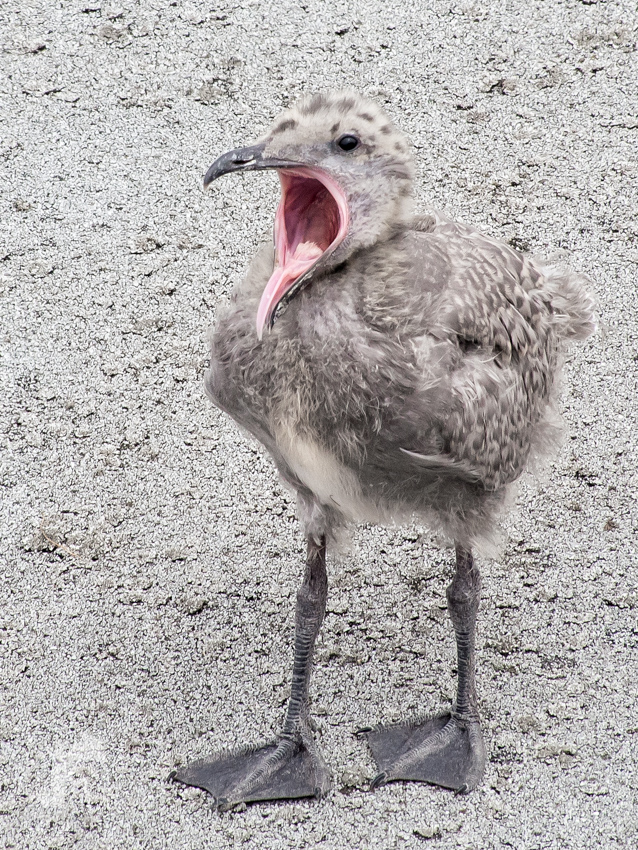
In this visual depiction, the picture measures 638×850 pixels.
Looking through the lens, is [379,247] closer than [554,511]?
Yes

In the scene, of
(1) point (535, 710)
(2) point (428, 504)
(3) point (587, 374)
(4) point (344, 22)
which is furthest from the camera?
(4) point (344, 22)

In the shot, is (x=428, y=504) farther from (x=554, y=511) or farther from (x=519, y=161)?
(x=519, y=161)

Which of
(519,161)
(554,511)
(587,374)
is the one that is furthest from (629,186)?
(554,511)

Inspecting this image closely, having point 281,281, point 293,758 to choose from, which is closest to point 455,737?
point 293,758

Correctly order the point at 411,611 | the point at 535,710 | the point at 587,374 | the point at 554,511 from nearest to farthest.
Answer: the point at 535,710
the point at 411,611
the point at 554,511
the point at 587,374

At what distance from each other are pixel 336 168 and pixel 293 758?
6.13ft

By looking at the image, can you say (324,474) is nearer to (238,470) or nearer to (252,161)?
(252,161)

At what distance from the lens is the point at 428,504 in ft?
9.69

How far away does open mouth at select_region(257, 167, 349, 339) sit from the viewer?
249cm

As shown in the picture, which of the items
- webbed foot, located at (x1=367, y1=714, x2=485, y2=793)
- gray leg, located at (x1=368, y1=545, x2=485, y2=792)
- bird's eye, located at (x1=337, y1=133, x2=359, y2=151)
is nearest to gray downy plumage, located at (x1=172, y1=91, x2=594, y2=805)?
bird's eye, located at (x1=337, y1=133, x2=359, y2=151)

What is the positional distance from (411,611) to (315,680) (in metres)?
0.45

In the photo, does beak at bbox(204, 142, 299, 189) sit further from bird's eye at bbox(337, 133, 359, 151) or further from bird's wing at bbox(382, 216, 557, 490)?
bird's wing at bbox(382, 216, 557, 490)

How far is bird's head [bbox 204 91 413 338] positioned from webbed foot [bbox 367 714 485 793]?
5.19 ft

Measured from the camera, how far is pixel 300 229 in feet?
8.91
